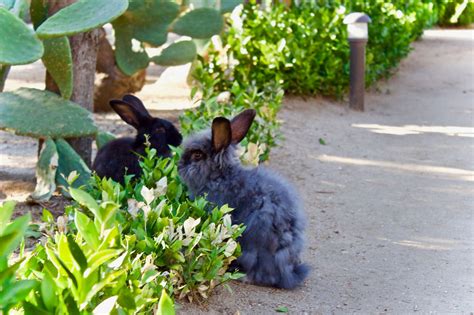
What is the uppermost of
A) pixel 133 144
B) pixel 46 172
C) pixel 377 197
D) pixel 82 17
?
pixel 82 17

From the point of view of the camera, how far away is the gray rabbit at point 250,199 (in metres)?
4.70

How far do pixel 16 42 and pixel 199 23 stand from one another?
2.71m

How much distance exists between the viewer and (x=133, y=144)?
5996mm

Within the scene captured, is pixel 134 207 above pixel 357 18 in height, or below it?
above

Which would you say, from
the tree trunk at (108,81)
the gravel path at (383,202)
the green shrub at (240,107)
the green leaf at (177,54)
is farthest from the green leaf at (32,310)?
the tree trunk at (108,81)

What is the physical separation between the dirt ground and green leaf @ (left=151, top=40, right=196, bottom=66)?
3.45 feet

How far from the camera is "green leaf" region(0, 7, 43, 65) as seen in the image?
516cm

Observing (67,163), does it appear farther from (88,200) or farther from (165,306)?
(165,306)

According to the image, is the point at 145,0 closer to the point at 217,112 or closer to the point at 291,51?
the point at 217,112

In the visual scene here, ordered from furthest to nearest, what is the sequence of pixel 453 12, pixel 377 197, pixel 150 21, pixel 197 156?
pixel 453 12, pixel 150 21, pixel 377 197, pixel 197 156

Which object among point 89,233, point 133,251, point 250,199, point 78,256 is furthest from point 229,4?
point 78,256

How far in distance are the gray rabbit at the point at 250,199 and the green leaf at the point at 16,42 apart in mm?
1160

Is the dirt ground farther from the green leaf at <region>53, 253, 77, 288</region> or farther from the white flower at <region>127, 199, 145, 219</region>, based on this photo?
the green leaf at <region>53, 253, 77, 288</region>

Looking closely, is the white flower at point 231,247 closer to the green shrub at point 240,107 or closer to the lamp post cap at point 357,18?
the green shrub at point 240,107
